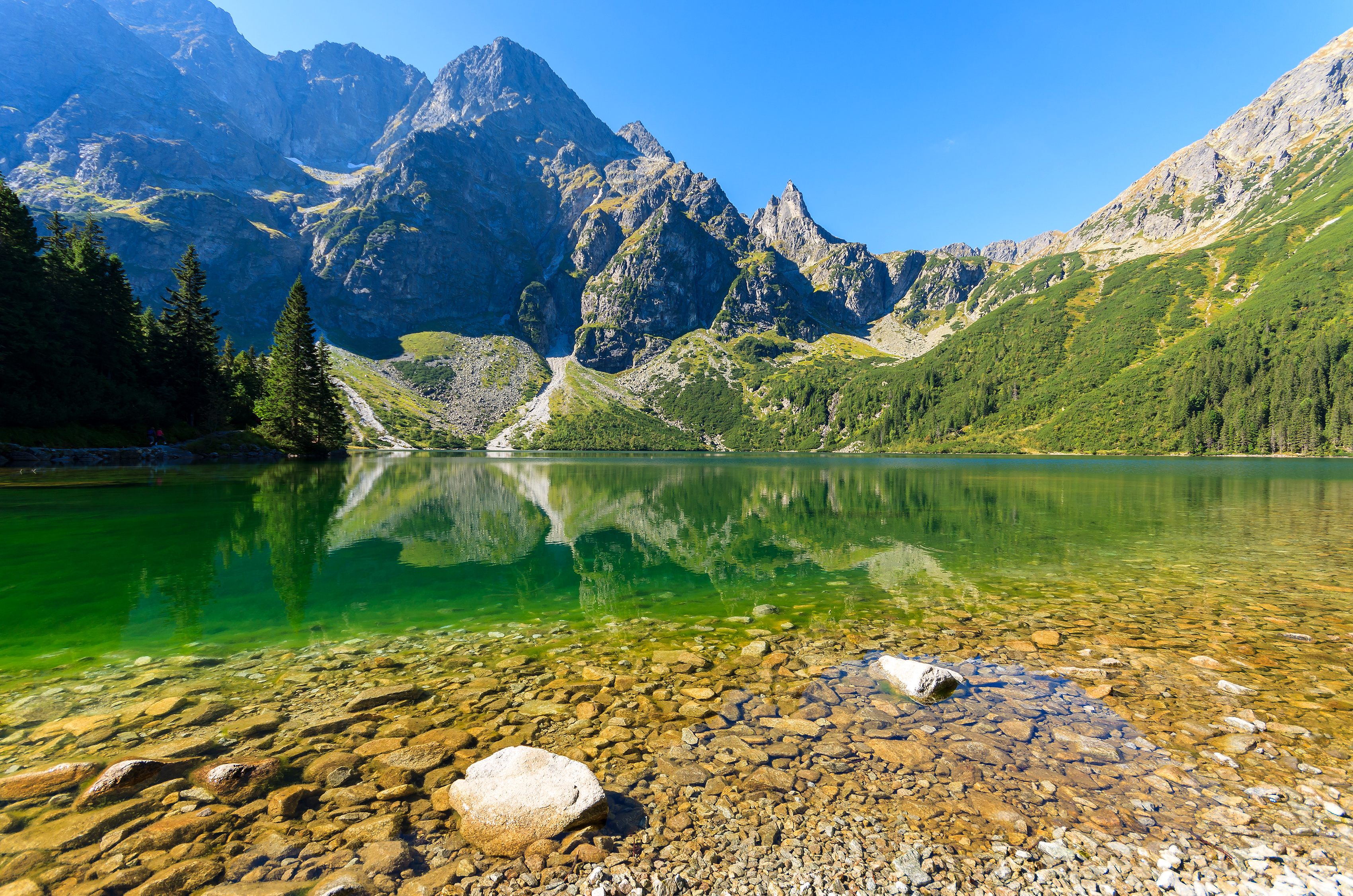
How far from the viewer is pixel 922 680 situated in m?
10.2

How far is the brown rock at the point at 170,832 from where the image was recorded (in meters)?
5.70

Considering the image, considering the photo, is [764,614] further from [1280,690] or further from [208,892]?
Answer: [208,892]

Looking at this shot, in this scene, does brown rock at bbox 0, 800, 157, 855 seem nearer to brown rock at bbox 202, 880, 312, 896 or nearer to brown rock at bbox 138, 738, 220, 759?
brown rock at bbox 138, 738, 220, 759

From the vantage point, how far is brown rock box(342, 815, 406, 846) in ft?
19.8

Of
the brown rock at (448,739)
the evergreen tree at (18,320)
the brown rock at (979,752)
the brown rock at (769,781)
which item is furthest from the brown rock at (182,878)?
the evergreen tree at (18,320)

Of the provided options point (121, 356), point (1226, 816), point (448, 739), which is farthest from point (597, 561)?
point (121, 356)

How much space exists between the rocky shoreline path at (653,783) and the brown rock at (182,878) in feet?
0.09

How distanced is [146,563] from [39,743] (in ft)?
53.5

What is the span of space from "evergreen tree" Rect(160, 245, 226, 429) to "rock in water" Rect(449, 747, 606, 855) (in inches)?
3810

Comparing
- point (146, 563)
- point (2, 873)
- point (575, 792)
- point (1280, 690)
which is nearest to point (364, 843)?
point (575, 792)

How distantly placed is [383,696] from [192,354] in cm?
9523

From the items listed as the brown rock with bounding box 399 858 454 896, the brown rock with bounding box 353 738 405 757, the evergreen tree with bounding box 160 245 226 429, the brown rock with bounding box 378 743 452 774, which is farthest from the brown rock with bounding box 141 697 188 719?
the evergreen tree with bounding box 160 245 226 429

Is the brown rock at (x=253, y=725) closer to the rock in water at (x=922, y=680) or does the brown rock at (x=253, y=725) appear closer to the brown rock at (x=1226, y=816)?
the rock in water at (x=922, y=680)

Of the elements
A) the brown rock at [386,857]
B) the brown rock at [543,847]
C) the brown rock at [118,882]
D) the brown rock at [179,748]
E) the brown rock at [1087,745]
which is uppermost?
the brown rock at [118,882]
